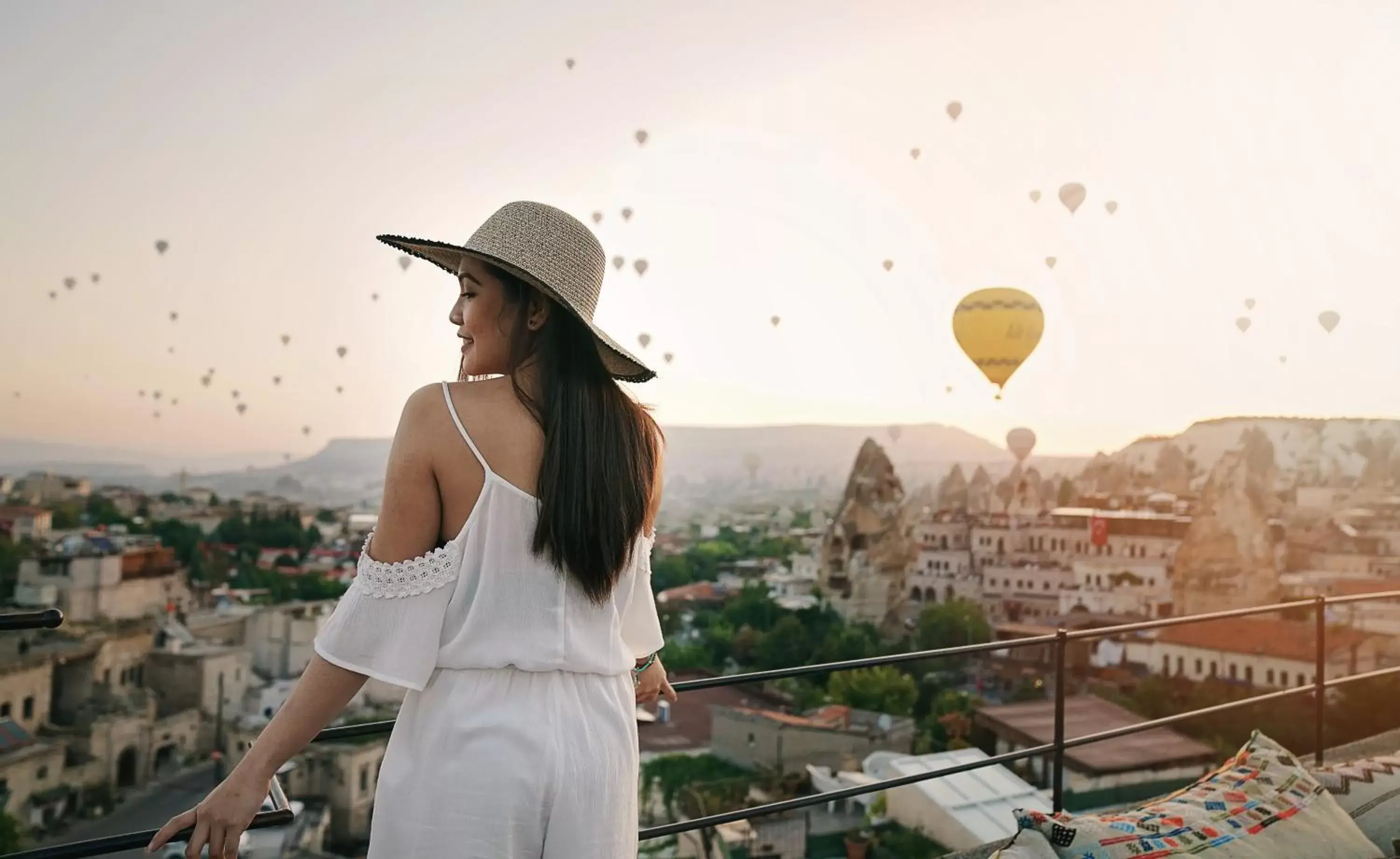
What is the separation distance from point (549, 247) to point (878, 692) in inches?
1386

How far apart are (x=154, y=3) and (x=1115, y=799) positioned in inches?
1547

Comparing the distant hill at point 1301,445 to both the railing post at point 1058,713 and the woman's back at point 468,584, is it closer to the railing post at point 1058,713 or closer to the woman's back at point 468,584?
the railing post at point 1058,713

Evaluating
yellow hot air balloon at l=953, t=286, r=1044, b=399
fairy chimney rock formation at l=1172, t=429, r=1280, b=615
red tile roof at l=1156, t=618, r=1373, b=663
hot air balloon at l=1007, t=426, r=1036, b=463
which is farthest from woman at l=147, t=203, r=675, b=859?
fairy chimney rock formation at l=1172, t=429, r=1280, b=615

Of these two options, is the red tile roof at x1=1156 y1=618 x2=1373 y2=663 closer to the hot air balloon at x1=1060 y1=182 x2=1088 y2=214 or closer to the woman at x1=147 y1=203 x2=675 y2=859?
the hot air balloon at x1=1060 y1=182 x2=1088 y2=214

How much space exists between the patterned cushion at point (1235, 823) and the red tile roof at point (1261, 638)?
2672 cm

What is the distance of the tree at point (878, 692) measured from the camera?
34.2 meters

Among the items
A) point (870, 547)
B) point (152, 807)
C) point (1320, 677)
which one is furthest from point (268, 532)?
point (1320, 677)

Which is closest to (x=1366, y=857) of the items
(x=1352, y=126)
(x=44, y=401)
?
(x=1352, y=126)

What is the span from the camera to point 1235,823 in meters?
1.64

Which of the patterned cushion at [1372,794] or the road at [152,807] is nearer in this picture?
the patterned cushion at [1372,794]

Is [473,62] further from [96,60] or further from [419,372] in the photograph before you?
[96,60]

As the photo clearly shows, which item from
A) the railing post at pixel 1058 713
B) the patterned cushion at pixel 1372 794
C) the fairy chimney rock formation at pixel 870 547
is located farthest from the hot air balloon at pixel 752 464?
the patterned cushion at pixel 1372 794

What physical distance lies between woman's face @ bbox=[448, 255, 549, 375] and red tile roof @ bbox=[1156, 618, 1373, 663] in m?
28.2

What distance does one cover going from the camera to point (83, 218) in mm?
36125
